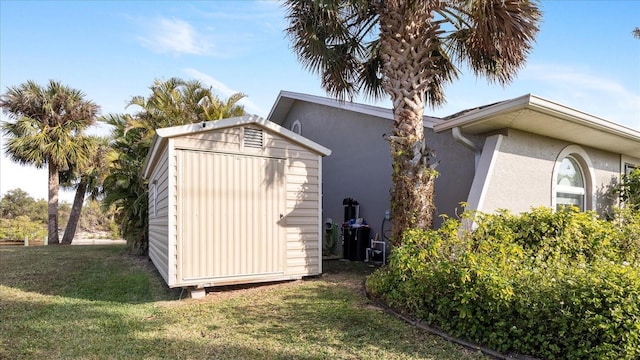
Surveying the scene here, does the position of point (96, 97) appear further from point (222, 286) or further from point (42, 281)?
point (222, 286)

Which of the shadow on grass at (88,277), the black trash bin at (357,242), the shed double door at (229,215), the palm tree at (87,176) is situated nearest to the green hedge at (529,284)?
the shed double door at (229,215)

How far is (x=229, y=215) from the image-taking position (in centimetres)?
640

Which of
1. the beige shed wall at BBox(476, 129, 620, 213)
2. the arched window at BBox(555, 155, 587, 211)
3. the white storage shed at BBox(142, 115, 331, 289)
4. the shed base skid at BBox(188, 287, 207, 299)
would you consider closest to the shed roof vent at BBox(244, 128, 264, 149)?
the white storage shed at BBox(142, 115, 331, 289)

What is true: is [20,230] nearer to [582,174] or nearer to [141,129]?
[141,129]

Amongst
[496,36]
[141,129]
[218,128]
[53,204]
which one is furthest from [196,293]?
[53,204]

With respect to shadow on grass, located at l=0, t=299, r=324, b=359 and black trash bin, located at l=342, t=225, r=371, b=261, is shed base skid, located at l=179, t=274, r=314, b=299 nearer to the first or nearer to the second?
shadow on grass, located at l=0, t=299, r=324, b=359

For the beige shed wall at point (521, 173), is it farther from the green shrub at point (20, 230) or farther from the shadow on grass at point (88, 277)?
the green shrub at point (20, 230)

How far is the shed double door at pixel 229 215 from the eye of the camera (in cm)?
602

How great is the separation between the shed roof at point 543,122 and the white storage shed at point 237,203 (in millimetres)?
2792

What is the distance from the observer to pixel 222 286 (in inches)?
262

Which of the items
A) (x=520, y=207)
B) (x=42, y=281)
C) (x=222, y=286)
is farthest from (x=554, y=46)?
(x=42, y=281)

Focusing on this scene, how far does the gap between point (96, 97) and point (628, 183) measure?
20.5m

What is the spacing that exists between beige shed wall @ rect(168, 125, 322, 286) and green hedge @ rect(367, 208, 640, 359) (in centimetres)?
169

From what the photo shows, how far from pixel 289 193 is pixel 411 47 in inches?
132
